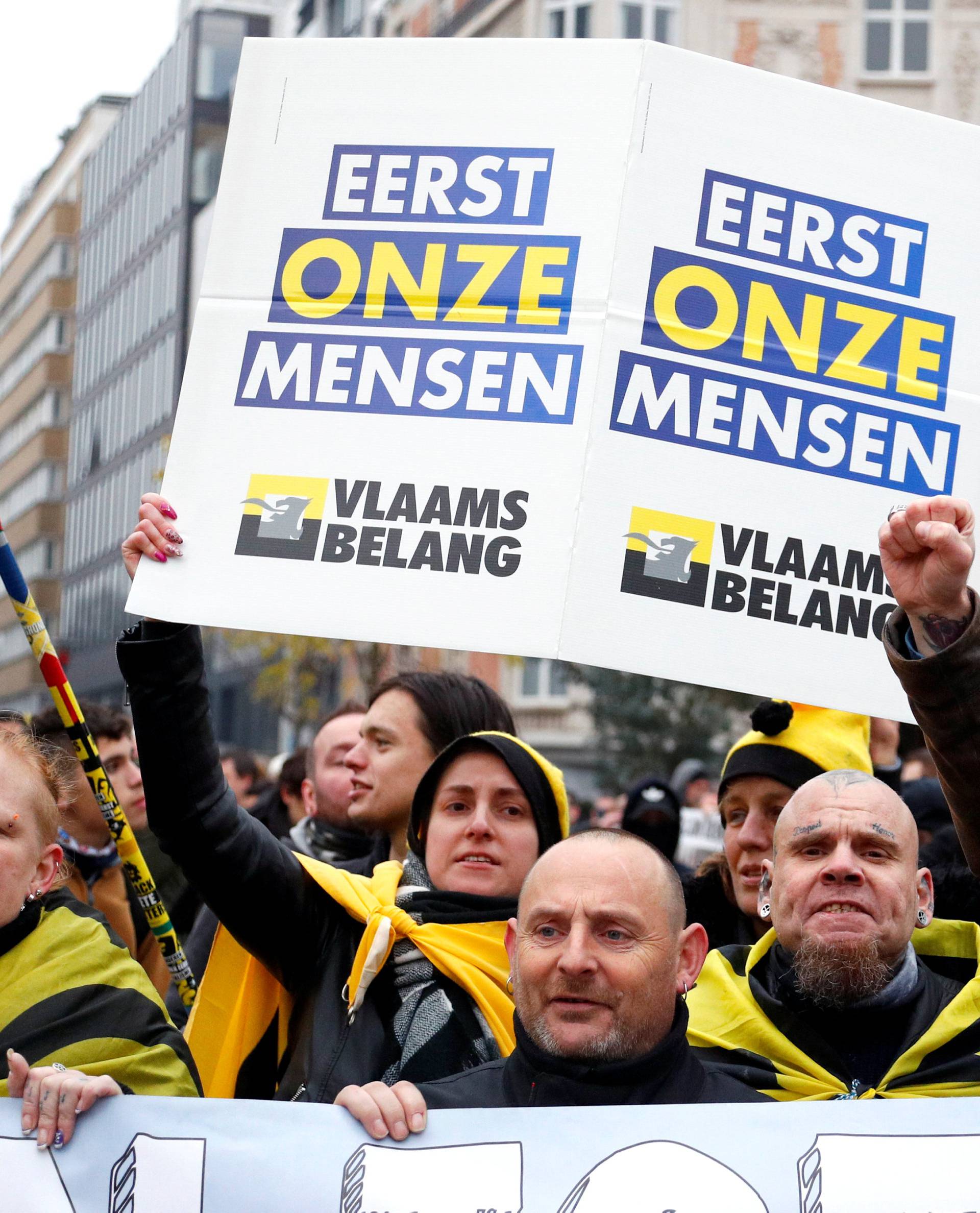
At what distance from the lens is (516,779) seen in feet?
10.7

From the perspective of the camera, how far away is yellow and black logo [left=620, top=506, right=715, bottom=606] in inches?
118

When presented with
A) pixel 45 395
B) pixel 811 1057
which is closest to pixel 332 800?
pixel 811 1057

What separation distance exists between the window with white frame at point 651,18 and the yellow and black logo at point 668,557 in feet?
99.1

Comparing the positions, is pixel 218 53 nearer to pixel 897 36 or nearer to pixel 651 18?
pixel 651 18

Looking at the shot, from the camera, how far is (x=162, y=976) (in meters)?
4.64

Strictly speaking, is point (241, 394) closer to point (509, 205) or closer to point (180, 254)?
point (509, 205)

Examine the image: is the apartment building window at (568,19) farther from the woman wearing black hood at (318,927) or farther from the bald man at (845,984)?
the bald man at (845,984)

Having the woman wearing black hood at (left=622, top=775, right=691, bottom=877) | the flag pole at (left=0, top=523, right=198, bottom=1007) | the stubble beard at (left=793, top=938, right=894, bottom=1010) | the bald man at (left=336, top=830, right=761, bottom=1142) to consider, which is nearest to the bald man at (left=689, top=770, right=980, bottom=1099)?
the stubble beard at (left=793, top=938, right=894, bottom=1010)

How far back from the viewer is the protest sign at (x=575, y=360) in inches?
119

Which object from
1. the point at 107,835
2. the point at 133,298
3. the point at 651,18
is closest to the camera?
the point at 107,835

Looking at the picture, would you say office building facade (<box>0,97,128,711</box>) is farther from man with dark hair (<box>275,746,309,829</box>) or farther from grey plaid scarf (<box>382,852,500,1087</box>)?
grey plaid scarf (<box>382,852,500,1087</box>)

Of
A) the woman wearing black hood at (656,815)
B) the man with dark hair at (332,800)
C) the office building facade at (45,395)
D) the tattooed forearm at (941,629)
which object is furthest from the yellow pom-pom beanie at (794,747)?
the office building facade at (45,395)

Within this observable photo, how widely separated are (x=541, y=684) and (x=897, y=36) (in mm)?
14131

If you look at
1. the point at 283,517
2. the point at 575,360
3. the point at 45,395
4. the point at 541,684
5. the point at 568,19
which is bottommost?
the point at 283,517
